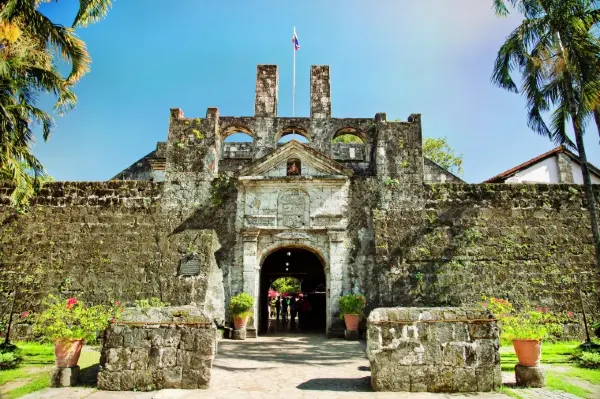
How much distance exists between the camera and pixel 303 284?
21.4 m

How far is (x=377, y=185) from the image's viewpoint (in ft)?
39.6

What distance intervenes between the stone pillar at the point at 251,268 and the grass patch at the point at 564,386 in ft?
23.7

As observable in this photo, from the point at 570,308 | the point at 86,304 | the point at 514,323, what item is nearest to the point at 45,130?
the point at 86,304

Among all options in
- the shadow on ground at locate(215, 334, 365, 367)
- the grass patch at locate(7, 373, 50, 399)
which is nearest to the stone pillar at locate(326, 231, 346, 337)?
the shadow on ground at locate(215, 334, 365, 367)

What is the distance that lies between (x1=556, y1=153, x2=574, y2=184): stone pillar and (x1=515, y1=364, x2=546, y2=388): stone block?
13.9 meters

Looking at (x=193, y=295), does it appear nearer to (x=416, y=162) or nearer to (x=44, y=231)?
(x=44, y=231)

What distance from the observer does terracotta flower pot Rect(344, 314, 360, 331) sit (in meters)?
10.5

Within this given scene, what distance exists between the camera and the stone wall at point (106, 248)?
36.0ft

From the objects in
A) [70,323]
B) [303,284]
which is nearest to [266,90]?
[70,323]

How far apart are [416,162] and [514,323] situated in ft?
22.6

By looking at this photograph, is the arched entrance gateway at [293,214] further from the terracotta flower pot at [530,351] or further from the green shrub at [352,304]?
the terracotta flower pot at [530,351]

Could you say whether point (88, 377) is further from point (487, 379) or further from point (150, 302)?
point (487, 379)

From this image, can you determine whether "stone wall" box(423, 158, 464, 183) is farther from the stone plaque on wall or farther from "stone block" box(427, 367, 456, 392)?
"stone block" box(427, 367, 456, 392)

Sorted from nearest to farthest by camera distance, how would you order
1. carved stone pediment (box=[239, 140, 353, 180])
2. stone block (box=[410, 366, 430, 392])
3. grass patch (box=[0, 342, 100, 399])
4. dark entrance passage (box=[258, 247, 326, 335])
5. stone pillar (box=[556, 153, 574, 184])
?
stone block (box=[410, 366, 430, 392]), grass patch (box=[0, 342, 100, 399]), carved stone pediment (box=[239, 140, 353, 180]), dark entrance passage (box=[258, 247, 326, 335]), stone pillar (box=[556, 153, 574, 184])
